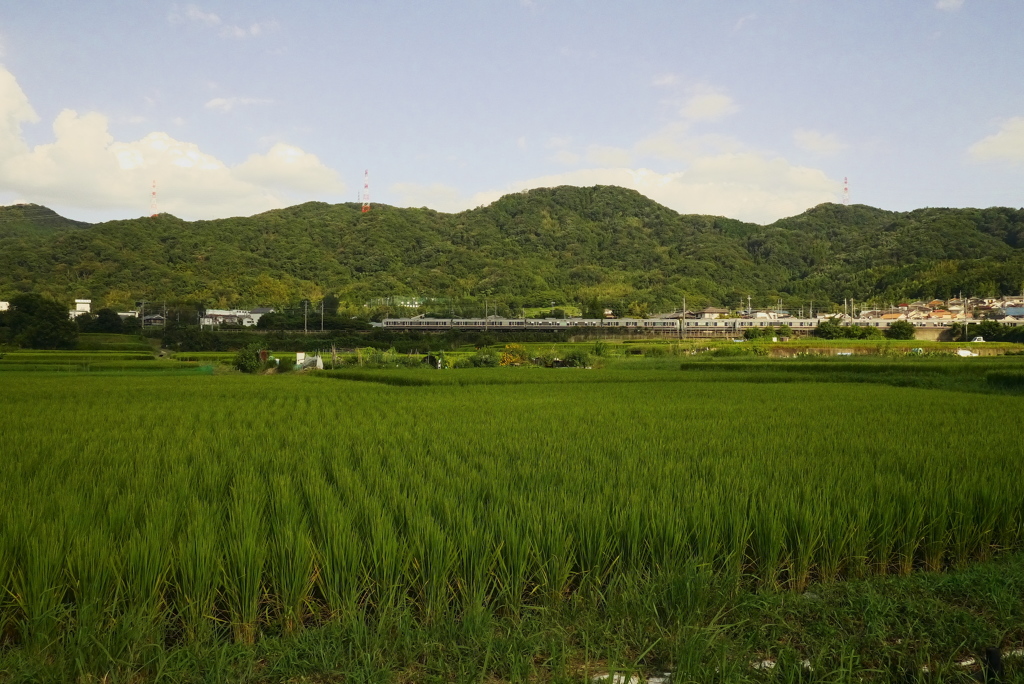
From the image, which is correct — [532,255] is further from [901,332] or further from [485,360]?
[485,360]

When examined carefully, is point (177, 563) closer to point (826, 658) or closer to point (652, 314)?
point (826, 658)

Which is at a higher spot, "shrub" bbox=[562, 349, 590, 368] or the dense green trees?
the dense green trees

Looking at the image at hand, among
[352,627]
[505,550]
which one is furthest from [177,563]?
[505,550]

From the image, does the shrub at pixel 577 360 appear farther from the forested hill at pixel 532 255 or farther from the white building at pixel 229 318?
the forested hill at pixel 532 255

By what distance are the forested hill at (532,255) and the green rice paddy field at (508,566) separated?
261 ft

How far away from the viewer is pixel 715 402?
12469mm

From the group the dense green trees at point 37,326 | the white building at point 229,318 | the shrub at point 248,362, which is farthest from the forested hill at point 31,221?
the shrub at point 248,362

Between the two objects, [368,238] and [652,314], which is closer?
[652,314]

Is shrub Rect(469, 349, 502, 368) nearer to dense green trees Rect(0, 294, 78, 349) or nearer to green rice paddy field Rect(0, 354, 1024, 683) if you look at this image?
dense green trees Rect(0, 294, 78, 349)

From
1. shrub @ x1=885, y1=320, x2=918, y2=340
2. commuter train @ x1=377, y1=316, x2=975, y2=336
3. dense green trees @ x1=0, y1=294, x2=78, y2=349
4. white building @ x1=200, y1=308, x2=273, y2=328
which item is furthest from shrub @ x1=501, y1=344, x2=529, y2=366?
shrub @ x1=885, y1=320, x2=918, y2=340

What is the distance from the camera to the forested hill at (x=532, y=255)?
3275 inches

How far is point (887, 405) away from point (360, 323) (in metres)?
61.2

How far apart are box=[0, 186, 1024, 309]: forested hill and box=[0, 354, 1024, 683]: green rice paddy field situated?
79.7 m

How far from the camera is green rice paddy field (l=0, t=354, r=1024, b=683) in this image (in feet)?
8.70
